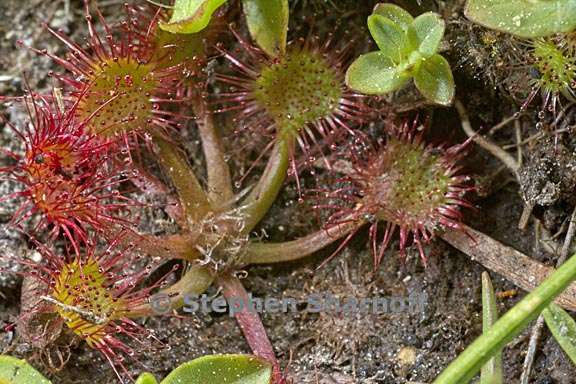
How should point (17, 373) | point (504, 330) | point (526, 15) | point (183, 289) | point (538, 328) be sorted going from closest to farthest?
point (504, 330), point (526, 15), point (17, 373), point (538, 328), point (183, 289)

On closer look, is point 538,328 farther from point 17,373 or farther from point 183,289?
point 17,373

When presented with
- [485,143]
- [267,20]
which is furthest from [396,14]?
[485,143]

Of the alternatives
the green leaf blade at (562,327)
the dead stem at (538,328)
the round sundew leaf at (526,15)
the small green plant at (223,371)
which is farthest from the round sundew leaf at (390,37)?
the small green plant at (223,371)

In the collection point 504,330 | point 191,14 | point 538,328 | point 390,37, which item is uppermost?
point 191,14

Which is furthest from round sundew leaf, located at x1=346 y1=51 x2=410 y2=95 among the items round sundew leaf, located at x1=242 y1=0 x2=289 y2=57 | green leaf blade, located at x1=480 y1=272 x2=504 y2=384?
green leaf blade, located at x1=480 y1=272 x2=504 y2=384

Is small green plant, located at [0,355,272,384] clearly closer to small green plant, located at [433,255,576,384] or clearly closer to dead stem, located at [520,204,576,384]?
small green plant, located at [433,255,576,384]

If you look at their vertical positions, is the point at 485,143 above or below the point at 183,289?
above

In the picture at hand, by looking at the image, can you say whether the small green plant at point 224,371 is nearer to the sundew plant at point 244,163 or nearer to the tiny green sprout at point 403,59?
the sundew plant at point 244,163

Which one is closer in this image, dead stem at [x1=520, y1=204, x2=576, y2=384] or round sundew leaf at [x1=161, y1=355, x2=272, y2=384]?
round sundew leaf at [x1=161, y1=355, x2=272, y2=384]

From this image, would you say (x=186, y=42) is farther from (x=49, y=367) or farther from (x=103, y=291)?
(x=49, y=367)
